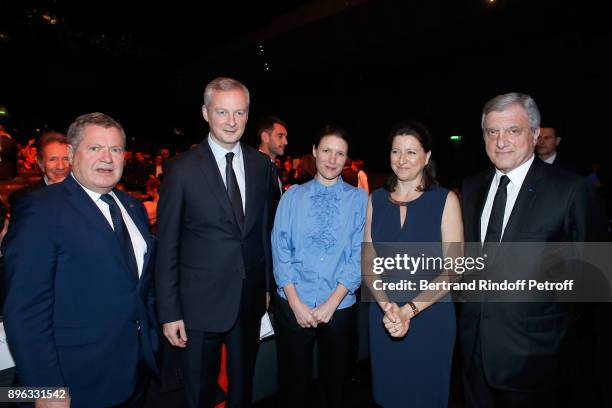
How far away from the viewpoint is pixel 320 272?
1962 millimetres

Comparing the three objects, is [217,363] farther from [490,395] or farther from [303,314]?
[490,395]

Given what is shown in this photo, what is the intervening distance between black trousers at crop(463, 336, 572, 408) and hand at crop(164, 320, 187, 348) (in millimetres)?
1485

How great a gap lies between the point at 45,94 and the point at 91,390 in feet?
50.5

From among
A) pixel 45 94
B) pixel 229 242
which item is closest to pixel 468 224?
pixel 229 242

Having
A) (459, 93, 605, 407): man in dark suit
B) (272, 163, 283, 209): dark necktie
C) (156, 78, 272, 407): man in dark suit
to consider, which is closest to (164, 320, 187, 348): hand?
(156, 78, 272, 407): man in dark suit

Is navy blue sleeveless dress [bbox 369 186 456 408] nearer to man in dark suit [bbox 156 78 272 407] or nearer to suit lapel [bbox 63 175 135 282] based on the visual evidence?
man in dark suit [bbox 156 78 272 407]

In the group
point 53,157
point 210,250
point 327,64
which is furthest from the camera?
point 327,64

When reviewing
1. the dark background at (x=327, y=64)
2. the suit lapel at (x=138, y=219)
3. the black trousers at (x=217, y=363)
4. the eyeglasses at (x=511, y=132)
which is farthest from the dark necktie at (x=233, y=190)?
the dark background at (x=327, y=64)

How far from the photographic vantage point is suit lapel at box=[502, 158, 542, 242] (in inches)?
65.4

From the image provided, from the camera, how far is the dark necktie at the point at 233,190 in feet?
6.23

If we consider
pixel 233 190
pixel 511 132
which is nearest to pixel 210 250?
pixel 233 190

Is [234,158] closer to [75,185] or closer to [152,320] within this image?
[75,185]

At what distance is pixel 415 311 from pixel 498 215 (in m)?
0.64

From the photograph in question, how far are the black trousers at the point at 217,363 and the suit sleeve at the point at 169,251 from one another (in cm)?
19
